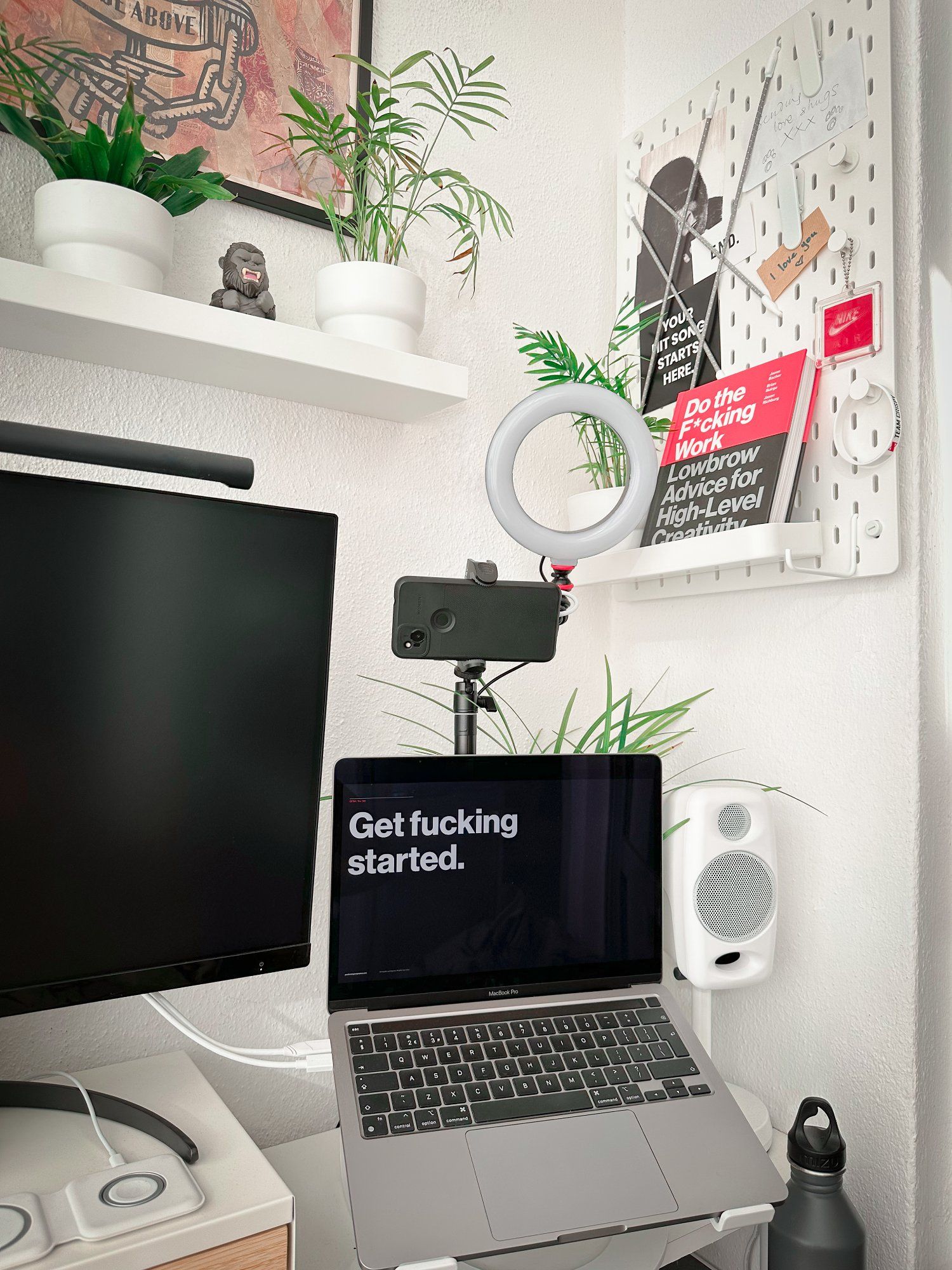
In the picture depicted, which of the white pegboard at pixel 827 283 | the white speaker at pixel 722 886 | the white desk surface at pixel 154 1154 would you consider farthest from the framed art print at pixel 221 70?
the white desk surface at pixel 154 1154

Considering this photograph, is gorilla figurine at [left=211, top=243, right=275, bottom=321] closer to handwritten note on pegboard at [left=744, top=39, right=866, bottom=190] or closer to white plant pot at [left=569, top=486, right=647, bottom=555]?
white plant pot at [left=569, top=486, right=647, bottom=555]

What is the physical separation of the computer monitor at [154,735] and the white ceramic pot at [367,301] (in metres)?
0.36

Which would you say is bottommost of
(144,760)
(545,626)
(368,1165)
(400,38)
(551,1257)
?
(551,1257)

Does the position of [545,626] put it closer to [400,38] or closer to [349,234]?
[349,234]

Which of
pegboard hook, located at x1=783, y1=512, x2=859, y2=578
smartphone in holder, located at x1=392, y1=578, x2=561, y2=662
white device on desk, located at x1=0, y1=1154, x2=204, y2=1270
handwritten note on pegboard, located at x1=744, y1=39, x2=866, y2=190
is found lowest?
white device on desk, located at x1=0, y1=1154, x2=204, y2=1270

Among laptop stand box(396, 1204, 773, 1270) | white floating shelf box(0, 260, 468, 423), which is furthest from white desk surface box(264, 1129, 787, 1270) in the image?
white floating shelf box(0, 260, 468, 423)

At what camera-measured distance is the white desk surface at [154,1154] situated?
52 cm

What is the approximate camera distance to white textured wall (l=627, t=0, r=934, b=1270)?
0.91 m

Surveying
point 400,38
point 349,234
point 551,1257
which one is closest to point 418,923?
point 551,1257

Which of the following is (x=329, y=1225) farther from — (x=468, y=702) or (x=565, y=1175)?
(x=468, y=702)

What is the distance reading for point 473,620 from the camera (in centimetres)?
83

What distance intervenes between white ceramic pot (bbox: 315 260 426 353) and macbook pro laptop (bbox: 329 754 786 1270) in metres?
0.52

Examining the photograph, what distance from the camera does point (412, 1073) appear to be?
0.72m

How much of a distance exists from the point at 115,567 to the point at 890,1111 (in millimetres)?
979
